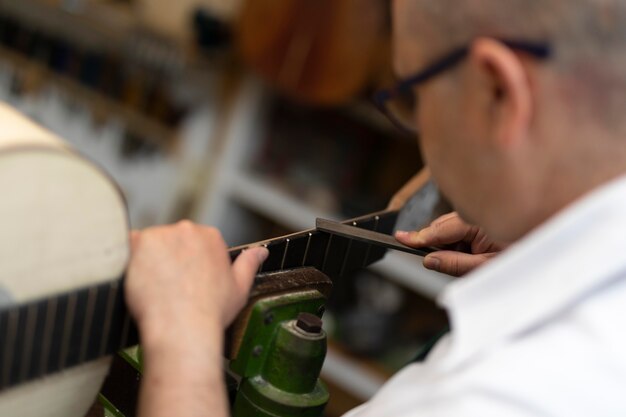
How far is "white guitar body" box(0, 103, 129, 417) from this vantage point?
0.65m

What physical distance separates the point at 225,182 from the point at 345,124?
401 mm

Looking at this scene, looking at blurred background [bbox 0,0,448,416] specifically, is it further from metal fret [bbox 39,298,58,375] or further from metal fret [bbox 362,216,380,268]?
metal fret [bbox 39,298,58,375]

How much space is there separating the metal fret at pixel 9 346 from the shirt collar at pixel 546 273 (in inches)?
13.4

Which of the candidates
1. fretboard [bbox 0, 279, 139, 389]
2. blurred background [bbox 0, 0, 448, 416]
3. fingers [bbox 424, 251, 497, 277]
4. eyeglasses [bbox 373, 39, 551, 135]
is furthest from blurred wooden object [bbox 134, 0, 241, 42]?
fretboard [bbox 0, 279, 139, 389]

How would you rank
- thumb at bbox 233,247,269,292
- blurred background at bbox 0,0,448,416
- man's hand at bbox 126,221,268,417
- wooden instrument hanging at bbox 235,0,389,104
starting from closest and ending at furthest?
man's hand at bbox 126,221,268,417, thumb at bbox 233,247,269,292, wooden instrument hanging at bbox 235,0,389,104, blurred background at bbox 0,0,448,416

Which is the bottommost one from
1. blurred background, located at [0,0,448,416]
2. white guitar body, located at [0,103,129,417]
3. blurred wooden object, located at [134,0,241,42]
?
blurred background, located at [0,0,448,416]

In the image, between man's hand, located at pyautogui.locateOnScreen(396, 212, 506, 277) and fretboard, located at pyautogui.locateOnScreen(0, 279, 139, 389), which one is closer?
fretboard, located at pyautogui.locateOnScreen(0, 279, 139, 389)

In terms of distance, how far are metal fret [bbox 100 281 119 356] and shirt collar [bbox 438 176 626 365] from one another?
287mm

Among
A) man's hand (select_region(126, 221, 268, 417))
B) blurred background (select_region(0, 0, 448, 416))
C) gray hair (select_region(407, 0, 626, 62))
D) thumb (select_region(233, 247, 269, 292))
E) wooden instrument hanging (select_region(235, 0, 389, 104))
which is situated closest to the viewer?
gray hair (select_region(407, 0, 626, 62))

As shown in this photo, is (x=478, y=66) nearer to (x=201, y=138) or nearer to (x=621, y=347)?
(x=621, y=347)

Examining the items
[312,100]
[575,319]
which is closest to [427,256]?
[575,319]

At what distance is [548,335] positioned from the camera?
25.3 inches

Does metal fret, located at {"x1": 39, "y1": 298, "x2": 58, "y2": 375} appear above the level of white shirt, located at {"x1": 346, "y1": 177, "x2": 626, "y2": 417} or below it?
below

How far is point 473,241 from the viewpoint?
3.60 feet
